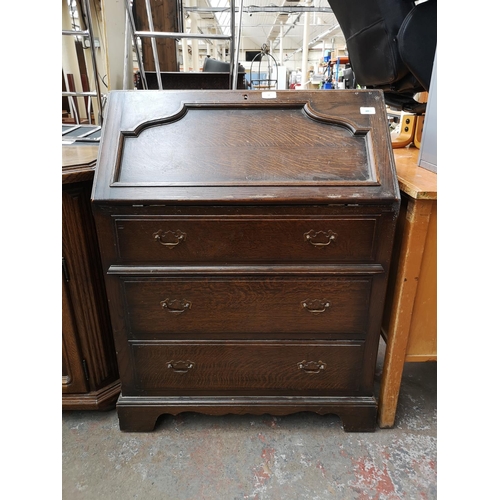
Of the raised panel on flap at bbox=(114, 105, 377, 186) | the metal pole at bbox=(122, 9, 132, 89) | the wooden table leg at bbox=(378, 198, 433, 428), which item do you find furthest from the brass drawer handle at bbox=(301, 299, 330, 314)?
the metal pole at bbox=(122, 9, 132, 89)

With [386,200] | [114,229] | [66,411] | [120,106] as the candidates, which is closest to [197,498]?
[66,411]

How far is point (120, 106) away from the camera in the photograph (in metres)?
1.17

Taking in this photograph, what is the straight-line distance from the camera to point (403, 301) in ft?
4.03

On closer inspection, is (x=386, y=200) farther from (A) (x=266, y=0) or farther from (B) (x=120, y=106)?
(A) (x=266, y=0)

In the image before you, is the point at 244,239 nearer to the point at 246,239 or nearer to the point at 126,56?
the point at 246,239

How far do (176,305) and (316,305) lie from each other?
48 cm

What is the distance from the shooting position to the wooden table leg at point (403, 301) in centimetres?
113

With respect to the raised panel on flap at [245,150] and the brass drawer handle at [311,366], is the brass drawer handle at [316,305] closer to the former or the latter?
the brass drawer handle at [311,366]

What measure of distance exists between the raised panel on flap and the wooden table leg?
205mm

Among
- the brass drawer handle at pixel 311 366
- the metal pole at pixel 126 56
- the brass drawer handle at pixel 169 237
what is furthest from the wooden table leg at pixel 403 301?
the metal pole at pixel 126 56

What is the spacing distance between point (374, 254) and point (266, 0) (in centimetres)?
1239

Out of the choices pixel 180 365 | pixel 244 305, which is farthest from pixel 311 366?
pixel 180 365

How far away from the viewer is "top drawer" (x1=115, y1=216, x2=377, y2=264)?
1.10 m

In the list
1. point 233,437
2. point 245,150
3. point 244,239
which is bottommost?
point 233,437
